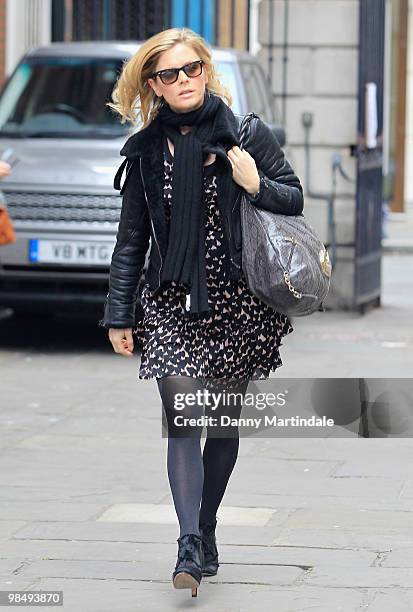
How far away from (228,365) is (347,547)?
934 mm

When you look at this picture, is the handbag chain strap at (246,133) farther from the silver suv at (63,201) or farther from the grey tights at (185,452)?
the silver suv at (63,201)

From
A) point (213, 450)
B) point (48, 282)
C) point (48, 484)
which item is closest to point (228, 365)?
point (213, 450)

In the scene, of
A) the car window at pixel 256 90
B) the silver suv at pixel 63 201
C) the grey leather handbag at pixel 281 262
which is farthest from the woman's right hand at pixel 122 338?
the car window at pixel 256 90

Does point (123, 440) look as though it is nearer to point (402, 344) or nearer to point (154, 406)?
point (154, 406)

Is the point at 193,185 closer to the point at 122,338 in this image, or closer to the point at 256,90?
the point at 122,338

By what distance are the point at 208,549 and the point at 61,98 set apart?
6649mm

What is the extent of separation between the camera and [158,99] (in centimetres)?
502

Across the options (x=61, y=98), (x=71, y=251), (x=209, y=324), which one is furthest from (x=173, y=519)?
(x=61, y=98)

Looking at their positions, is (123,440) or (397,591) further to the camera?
(123,440)

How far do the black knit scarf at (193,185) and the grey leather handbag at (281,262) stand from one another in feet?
0.29

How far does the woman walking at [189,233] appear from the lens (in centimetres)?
489

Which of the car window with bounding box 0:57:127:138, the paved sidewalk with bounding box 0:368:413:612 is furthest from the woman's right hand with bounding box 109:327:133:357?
the car window with bounding box 0:57:127:138

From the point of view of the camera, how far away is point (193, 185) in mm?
4887

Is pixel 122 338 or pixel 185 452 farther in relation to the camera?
pixel 122 338
